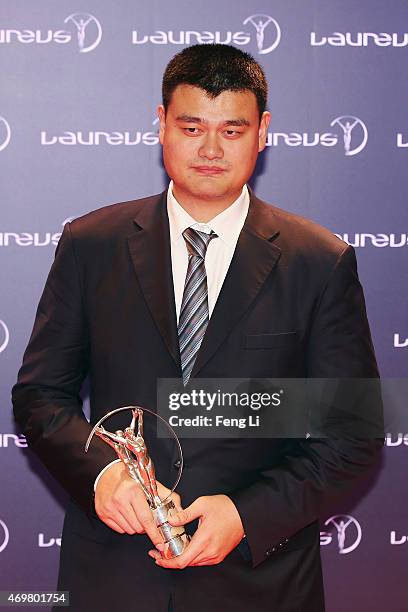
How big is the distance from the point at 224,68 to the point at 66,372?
825mm

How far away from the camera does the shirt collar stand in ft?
6.79

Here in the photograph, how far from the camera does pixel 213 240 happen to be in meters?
2.07

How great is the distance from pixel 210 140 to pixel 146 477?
802 millimetres

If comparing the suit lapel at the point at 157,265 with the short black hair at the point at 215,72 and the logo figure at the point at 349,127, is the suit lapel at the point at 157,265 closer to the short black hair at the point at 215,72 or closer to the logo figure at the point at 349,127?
the short black hair at the point at 215,72

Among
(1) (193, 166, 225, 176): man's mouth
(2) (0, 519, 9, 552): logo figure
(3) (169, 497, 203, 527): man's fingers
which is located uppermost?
(1) (193, 166, 225, 176): man's mouth

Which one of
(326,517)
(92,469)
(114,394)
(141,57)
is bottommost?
(326,517)

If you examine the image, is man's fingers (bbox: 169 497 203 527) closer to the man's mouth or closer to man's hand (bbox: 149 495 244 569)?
man's hand (bbox: 149 495 244 569)

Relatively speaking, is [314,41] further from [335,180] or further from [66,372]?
[66,372]

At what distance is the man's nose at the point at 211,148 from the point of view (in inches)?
76.7

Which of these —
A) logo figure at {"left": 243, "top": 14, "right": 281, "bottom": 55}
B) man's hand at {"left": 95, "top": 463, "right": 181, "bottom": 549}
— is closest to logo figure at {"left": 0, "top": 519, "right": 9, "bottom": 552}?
man's hand at {"left": 95, "top": 463, "right": 181, "bottom": 549}

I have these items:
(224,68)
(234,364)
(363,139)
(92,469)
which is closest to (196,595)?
(92,469)

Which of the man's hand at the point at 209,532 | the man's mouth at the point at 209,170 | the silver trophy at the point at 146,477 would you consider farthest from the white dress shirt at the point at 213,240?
the man's hand at the point at 209,532

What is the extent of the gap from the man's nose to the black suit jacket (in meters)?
0.24

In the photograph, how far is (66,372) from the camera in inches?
77.0
